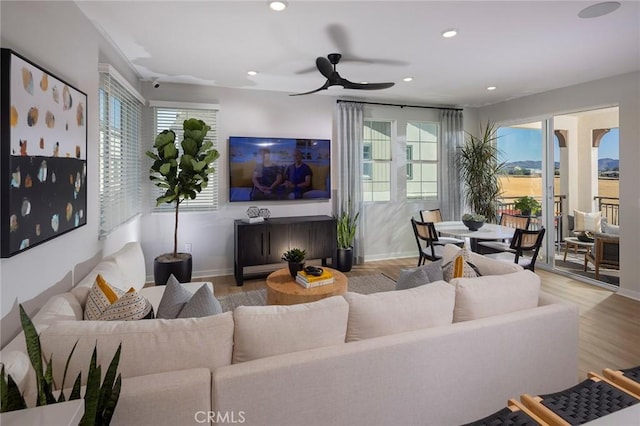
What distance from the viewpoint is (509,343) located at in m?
1.81

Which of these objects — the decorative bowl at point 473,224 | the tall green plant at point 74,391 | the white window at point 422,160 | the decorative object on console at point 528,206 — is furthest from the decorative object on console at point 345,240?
the tall green plant at point 74,391

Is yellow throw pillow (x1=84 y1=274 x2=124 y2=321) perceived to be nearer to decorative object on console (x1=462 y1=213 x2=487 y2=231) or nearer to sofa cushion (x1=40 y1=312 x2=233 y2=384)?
sofa cushion (x1=40 y1=312 x2=233 y2=384)

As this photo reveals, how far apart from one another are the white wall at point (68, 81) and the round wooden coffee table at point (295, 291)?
1.47 metres

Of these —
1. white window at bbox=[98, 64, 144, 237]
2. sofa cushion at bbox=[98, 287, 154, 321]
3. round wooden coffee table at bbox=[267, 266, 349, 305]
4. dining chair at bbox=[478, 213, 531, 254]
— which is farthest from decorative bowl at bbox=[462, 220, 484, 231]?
white window at bbox=[98, 64, 144, 237]

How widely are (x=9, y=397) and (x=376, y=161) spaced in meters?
5.33

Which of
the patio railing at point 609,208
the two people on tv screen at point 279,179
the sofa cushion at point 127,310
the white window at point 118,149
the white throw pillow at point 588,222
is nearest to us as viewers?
the sofa cushion at point 127,310

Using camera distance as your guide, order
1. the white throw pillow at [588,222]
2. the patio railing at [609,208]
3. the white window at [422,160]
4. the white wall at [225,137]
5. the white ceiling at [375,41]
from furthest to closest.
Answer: the white window at [422,160], the patio railing at [609,208], the white throw pillow at [588,222], the white wall at [225,137], the white ceiling at [375,41]

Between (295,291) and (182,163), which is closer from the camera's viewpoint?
(295,291)

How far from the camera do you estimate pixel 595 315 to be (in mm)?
3514

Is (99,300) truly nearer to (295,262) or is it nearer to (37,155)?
(37,155)

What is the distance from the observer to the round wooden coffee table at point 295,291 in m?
2.87

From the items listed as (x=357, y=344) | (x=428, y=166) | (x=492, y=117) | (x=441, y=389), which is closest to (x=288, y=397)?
(x=357, y=344)

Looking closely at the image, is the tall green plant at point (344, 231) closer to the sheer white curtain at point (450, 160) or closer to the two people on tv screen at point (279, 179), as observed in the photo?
the two people on tv screen at point (279, 179)

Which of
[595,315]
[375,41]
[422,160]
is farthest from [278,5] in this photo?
[422,160]
